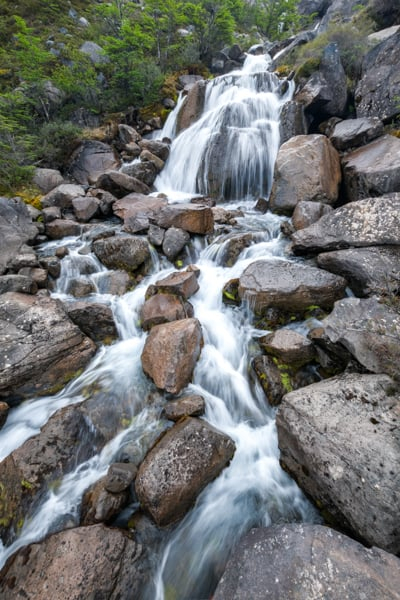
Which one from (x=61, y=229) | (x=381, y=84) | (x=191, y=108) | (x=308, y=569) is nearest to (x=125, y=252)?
(x=61, y=229)

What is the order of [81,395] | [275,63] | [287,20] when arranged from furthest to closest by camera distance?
[287,20] < [275,63] < [81,395]

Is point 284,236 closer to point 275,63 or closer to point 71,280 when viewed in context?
point 71,280

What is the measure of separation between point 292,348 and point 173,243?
3906 millimetres

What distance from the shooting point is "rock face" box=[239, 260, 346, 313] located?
15.5 ft

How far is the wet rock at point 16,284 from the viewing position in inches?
204

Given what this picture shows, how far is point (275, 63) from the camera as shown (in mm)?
15953

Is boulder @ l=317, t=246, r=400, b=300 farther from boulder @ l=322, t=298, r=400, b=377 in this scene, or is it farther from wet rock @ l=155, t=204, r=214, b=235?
wet rock @ l=155, t=204, r=214, b=235

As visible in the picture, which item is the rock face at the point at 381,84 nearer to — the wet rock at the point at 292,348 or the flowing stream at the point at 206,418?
the flowing stream at the point at 206,418

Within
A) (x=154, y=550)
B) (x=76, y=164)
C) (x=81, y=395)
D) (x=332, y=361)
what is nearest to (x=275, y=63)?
(x=76, y=164)

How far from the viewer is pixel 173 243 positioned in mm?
6664

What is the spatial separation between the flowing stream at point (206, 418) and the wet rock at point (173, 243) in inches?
10.5

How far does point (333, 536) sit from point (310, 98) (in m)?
12.4

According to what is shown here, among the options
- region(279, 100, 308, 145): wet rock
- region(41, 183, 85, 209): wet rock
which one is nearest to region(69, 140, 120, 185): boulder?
region(41, 183, 85, 209): wet rock

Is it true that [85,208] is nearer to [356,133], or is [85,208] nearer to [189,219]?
[189,219]
